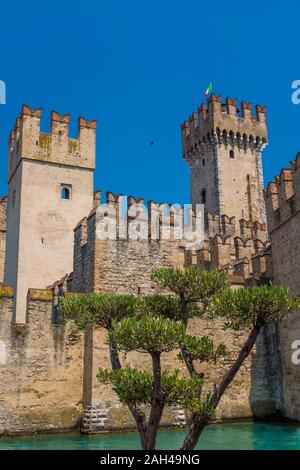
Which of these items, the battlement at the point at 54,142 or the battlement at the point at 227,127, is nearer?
the battlement at the point at 54,142

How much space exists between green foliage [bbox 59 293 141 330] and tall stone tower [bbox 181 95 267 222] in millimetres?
34370

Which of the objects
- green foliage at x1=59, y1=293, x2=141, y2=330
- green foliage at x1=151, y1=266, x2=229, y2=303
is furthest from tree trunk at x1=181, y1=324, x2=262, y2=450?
green foliage at x1=59, y1=293, x2=141, y2=330

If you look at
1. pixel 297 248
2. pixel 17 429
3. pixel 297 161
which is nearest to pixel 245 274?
pixel 297 248

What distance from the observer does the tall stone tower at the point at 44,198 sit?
2358cm

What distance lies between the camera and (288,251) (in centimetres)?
1598

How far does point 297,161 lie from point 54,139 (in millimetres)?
13672

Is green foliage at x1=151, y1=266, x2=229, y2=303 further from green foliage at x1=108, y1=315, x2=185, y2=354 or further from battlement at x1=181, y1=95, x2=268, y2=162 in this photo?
battlement at x1=181, y1=95, x2=268, y2=162

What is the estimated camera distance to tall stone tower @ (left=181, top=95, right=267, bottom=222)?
44.0m

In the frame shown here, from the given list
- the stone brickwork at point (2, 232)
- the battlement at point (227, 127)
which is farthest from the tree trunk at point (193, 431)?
the battlement at point (227, 127)

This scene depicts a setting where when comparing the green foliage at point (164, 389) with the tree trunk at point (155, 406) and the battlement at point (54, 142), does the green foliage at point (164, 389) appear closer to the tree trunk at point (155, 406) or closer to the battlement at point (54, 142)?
the tree trunk at point (155, 406)

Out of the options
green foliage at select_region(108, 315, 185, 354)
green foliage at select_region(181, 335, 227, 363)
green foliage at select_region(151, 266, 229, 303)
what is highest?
green foliage at select_region(151, 266, 229, 303)

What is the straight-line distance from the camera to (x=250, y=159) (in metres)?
46.2

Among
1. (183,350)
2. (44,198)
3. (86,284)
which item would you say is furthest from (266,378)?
(44,198)

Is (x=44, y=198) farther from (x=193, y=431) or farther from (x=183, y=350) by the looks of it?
(x=193, y=431)
